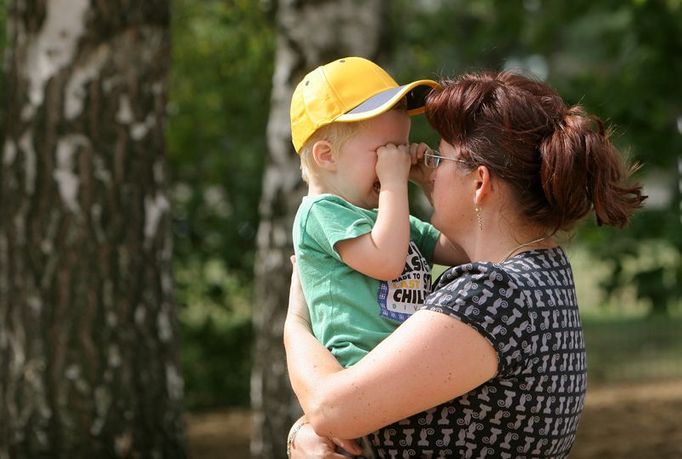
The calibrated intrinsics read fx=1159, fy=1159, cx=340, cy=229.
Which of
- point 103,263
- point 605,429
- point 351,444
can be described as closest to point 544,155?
point 351,444

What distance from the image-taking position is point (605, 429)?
9266 mm

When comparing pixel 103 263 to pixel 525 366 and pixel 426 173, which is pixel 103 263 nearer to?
pixel 426 173

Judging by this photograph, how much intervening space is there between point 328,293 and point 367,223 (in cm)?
18

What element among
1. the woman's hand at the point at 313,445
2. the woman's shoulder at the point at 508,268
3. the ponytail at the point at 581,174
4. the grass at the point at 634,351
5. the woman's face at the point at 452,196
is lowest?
the grass at the point at 634,351

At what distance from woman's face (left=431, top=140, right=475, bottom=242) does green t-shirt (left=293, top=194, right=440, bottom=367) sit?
0.15 metres

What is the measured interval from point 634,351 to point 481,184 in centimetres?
1142

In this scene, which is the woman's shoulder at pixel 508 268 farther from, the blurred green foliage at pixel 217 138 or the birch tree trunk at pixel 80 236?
the blurred green foliage at pixel 217 138

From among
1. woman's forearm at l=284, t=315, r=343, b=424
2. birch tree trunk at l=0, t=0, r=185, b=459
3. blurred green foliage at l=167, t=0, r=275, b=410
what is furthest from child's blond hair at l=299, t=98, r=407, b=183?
blurred green foliage at l=167, t=0, r=275, b=410

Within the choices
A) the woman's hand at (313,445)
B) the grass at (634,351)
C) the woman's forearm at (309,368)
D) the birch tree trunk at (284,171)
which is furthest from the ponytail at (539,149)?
the grass at (634,351)

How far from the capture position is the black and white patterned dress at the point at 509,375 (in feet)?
7.93

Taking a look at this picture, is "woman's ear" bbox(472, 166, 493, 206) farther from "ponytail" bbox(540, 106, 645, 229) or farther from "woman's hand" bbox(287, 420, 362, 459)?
"woman's hand" bbox(287, 420, 362, 459)

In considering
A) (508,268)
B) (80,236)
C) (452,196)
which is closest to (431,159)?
(452,196)

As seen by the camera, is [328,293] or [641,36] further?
[641,36]

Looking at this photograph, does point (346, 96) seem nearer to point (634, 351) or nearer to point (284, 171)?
point (284, 171)
